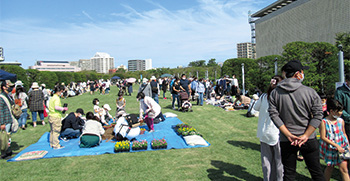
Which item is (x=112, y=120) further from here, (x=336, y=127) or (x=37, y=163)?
(x=336, y=127)

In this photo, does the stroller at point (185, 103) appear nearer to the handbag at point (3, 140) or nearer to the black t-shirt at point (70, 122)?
the black t-shirt at point (70, 122)

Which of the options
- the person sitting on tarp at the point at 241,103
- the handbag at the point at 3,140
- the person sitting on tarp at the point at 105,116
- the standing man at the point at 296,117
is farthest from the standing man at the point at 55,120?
the person sitting on tarp at the point at 241,103

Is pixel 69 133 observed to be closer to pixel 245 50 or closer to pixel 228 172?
pixel 228 172

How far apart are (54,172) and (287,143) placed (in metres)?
4.48

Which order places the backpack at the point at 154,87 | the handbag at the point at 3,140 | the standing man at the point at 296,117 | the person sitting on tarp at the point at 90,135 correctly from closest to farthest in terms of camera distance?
the standing man at the point at 296,117
the handbag at the point at 3,140
the person sitting on tarp at the point at 90,135
the backpack at the point at 154,87

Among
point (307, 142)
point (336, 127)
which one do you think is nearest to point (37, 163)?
point (307, 142)

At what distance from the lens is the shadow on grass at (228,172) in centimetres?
429

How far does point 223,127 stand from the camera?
27.5 ft

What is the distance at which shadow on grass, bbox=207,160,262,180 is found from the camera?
14.1 ft

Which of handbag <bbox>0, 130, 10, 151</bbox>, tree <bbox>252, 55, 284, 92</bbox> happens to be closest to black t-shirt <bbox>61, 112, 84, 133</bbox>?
handbag <bbox>0, 130, 10, 151</bbox>

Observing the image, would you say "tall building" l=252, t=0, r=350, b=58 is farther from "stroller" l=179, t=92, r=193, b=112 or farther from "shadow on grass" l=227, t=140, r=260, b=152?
"shadow on grass" l=227, t=140, r=260, b=152

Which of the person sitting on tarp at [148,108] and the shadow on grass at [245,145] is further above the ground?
the person sitting on tarp at [148,108]

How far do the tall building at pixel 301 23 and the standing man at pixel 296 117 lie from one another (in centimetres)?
3396

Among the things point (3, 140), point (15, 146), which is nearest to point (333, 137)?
point (3, 140)
